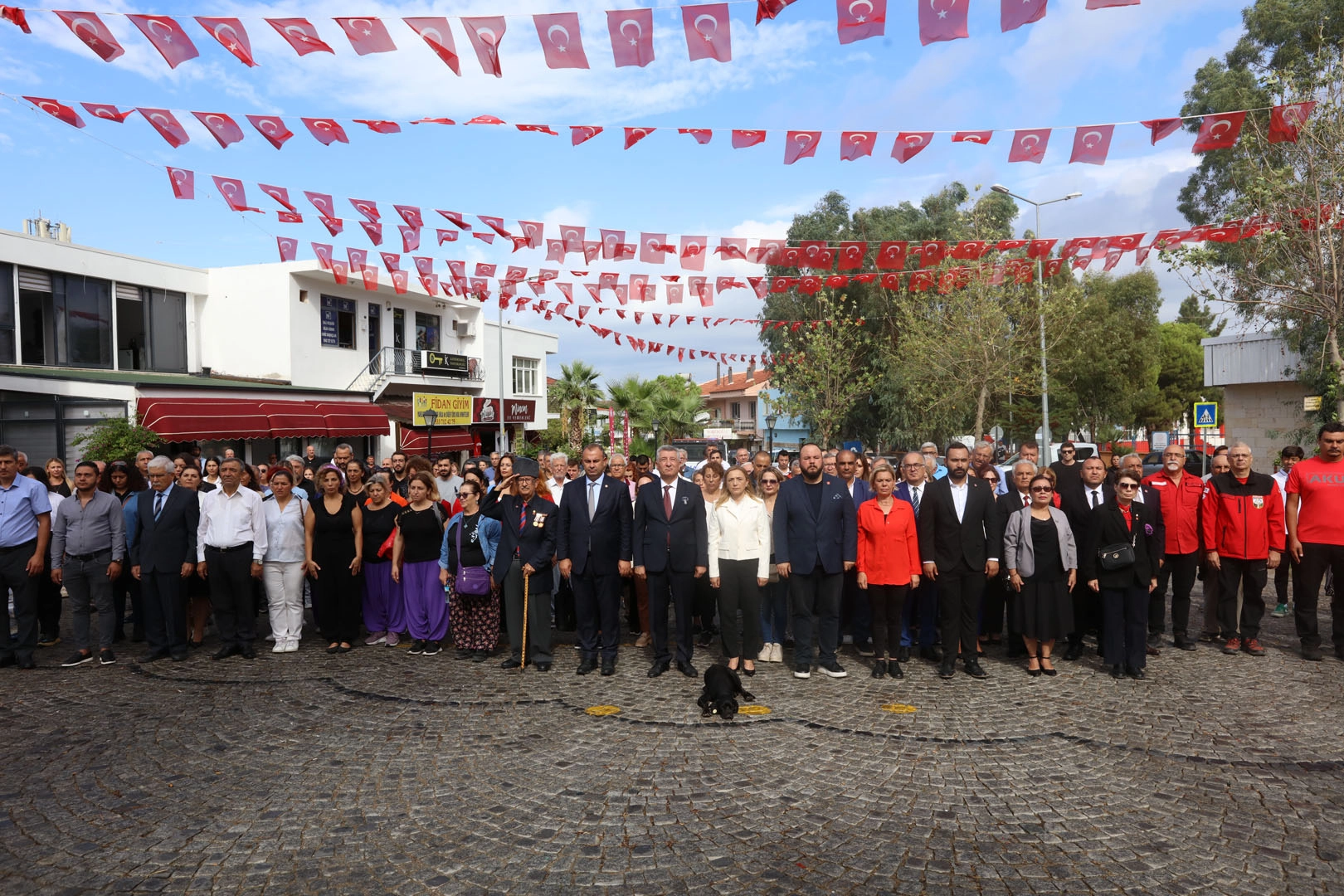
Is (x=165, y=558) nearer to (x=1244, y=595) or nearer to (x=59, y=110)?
(x=59, y=110)

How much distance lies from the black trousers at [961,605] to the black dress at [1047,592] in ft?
1.33

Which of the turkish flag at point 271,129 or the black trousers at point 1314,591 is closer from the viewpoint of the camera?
the black trousers at point 1314,591

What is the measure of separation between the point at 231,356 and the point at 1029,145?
23519 mm

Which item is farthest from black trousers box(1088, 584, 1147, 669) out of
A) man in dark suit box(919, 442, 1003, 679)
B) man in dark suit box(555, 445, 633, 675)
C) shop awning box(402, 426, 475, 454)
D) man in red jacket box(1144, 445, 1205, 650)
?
shop awning box(402, 426, 475, 454)

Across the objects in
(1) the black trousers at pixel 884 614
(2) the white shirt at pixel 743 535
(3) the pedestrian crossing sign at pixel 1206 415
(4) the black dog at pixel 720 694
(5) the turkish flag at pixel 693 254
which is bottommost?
(4) the black dog at pixel 720 694

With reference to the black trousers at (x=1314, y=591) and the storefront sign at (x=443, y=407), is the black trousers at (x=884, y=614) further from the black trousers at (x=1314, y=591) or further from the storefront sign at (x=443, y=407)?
the storefront sign at (x=443, y=407)

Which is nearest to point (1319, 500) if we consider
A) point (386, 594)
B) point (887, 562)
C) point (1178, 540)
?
point (1178, 540)

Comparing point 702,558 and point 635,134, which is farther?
point 635,134

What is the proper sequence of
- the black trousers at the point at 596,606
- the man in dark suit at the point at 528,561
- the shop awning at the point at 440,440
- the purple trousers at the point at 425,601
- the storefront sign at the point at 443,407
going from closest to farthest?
the black trousers at the point at 596,606 → the man in dark suit at the point at 528,561 → the purple trousers at the point at 425,601 → the storefront sign at the point at 443,407 → the shop awning at the point at 440,440

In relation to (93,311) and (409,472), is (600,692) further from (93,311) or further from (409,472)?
(93,311)

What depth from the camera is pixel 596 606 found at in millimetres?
7414

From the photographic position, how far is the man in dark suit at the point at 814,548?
697cm

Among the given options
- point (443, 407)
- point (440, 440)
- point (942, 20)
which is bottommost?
point (440, 440)

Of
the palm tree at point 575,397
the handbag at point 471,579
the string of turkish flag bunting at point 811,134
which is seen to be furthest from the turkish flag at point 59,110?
the palm tree at point 575,397
